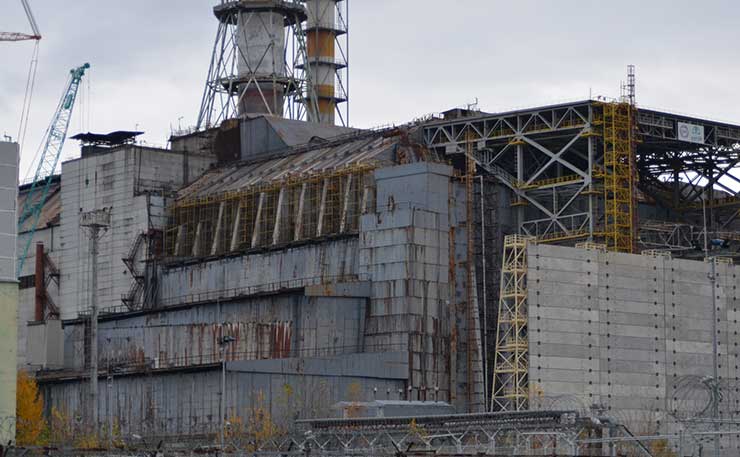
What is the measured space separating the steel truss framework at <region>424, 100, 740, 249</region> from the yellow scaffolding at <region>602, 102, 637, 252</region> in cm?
66

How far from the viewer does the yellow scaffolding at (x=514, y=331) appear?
485 ft

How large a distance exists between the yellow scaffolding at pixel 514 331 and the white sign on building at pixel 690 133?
19.9 m

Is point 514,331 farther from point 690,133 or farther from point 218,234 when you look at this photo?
point 218,234

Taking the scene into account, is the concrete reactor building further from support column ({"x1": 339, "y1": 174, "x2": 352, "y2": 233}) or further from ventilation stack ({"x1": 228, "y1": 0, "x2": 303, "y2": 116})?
ventilation stack ({"x1": 228, "y1": 0, "x2": 303, "y2": 116})

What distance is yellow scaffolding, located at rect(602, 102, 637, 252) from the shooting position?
15438cm

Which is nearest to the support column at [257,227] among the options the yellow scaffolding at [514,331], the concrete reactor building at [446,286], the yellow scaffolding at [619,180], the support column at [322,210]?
the concrete reactor building at [446,286]

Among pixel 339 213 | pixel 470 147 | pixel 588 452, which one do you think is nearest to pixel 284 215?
pixel 339 213

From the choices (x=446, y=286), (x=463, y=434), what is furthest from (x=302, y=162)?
(x=463, y=434)

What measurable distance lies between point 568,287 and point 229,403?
28931 mm

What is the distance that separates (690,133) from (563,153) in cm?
1173

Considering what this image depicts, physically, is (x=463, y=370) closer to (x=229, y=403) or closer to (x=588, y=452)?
(x=229, y=403)

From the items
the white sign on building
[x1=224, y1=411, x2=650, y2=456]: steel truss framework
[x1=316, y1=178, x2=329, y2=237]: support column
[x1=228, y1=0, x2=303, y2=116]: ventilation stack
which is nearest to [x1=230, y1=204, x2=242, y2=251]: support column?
[x1=316, y1=178, x2=329, y2=237]: support column

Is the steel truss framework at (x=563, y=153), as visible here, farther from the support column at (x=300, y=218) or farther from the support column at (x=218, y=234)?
the support column at (x=218, y=234)

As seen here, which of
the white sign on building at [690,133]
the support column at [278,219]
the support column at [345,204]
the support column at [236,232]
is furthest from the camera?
the support column at [236,232]
